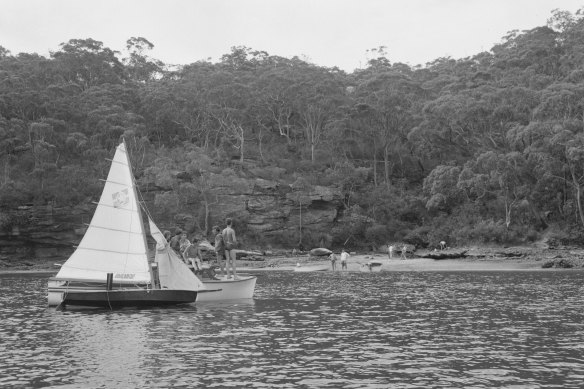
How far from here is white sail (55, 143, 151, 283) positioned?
25328mm

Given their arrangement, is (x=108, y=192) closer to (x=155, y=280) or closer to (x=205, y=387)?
(x=155, y=280)

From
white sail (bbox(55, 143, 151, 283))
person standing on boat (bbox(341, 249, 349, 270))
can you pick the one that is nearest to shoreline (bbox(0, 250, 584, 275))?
person standing on boat (bbox(341, 249, 349, 270))

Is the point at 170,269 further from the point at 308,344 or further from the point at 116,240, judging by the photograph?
the point at 308,344

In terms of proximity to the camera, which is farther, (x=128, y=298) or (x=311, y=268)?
(x=311, y=268)

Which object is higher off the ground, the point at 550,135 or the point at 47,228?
the point at 550,135

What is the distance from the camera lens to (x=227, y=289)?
27.2 m

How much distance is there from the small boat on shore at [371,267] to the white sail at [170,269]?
28947 millimetres

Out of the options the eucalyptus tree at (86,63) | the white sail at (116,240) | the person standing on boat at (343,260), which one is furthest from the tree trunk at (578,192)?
the eucalyptus tree at (86,63)

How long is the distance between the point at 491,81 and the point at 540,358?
6960cm

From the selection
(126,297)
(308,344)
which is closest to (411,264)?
(126,297)

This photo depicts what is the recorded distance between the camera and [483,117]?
235 feet

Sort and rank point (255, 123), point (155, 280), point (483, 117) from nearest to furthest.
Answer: point (155, 280)
point (483, 117)
point (255, 123)

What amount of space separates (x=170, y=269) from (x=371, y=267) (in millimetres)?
30364

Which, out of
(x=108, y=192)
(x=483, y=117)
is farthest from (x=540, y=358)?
(x=483, y=117)
